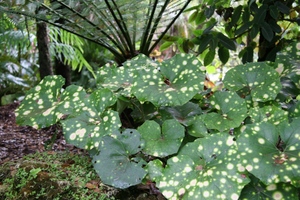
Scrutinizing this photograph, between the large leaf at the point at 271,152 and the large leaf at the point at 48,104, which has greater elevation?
the large leaf at the point at 271,152

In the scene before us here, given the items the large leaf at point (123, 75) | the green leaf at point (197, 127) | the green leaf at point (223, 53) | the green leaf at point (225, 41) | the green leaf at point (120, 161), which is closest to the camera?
the green leaf at point (120, 161)

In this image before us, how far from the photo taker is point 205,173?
2.88ft

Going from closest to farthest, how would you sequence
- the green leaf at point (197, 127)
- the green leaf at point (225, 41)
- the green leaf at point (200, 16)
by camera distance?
the green leaf at point (197, 127)
the green leaf at point (225, 41)
the green leaf at point (200, 16)

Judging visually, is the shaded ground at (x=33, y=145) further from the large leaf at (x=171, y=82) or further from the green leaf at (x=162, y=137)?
the large leaf at (x=171, y=82)

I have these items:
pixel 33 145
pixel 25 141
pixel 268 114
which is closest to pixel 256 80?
pixel 268 114

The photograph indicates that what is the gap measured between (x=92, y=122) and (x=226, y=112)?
19.5 inches

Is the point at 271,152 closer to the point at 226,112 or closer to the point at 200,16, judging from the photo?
the point at 226,112

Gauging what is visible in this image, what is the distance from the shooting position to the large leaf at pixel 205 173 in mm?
838

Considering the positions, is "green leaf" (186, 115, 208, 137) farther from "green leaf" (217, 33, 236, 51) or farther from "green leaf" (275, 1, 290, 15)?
"green leaf" (275, 1, 290, 15)

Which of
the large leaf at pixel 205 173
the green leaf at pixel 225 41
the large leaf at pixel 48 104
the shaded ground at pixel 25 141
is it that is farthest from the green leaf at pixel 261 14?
the shaded ground at pixel 25 141

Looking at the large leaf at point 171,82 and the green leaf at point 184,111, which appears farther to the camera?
the green leaf at point 184,111

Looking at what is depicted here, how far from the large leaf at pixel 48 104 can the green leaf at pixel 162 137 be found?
296 millimetres

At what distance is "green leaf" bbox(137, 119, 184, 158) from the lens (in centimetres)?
99

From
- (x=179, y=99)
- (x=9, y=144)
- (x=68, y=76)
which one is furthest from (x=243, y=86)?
(x=68, y=76)
